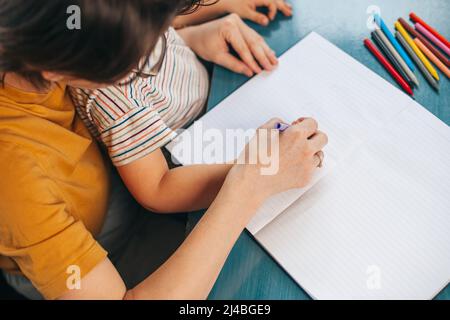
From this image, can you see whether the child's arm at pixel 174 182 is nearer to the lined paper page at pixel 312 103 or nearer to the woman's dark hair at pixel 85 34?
the lined paper page at pixel 312 103

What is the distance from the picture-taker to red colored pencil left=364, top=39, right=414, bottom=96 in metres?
0.69

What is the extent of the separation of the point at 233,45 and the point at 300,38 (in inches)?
4.9

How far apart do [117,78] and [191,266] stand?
10.5 inches

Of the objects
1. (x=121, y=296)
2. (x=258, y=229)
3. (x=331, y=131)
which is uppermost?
(x=331, y=131)

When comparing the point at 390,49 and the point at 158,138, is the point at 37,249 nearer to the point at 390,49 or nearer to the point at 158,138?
the point at 158,138

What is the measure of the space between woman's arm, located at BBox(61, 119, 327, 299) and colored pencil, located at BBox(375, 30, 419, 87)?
0.19 metres

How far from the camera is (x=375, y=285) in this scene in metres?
0.55

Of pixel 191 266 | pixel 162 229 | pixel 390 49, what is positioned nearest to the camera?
pixel 191 266

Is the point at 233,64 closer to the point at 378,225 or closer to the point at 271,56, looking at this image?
the point at 271,56

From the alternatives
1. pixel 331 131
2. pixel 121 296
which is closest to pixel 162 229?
pixel 121 296

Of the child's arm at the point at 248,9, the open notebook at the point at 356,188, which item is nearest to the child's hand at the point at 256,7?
the child's arm at the point at 248,9

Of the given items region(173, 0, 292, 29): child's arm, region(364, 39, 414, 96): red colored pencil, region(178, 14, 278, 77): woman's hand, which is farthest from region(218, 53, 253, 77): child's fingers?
region(364, 39, 414, 96): red colored pencil

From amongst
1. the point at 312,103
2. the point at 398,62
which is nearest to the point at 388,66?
the point at 398,62

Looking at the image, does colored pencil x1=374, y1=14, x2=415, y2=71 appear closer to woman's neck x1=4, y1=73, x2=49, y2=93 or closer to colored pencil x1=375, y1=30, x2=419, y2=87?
colored pencil x1=375, y1=30, x2=419, y2=87
